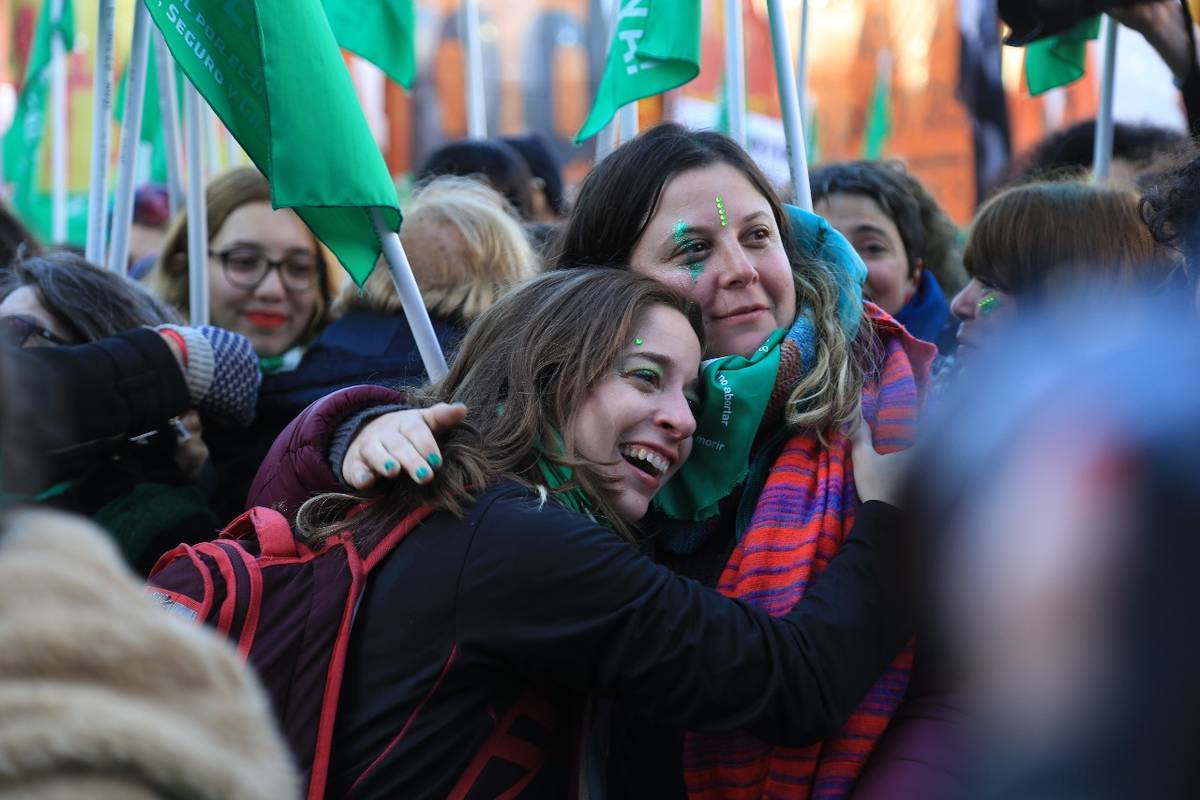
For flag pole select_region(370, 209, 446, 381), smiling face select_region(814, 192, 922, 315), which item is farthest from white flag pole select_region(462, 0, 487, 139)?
flag pole select_region(370, 209, 446, 381)

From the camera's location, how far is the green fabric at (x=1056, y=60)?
4.02m

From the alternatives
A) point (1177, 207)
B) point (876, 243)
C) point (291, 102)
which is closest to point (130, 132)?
point (291, 102)

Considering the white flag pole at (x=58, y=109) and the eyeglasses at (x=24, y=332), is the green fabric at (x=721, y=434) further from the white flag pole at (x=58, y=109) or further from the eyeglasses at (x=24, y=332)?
the white flag pole at (x=58, y=109)

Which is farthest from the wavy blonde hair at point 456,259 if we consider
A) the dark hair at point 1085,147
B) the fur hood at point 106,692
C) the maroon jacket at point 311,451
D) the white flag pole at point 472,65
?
the fur hood at point 106,692

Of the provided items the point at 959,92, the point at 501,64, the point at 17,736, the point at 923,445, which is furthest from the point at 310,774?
the point at 501,64

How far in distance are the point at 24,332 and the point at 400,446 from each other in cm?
118

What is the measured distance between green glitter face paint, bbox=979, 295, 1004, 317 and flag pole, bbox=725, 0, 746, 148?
27.5 inches

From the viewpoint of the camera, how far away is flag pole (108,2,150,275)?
3301mm

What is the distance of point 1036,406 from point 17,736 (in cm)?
71

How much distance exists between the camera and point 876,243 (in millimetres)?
3693

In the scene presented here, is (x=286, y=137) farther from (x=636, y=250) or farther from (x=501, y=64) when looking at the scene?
(x=501, y=64)

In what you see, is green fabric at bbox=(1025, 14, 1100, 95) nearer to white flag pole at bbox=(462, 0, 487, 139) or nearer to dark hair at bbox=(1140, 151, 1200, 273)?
dark hair at bbox=(1140, 151, 1200, 273)

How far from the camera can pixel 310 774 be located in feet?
5.65

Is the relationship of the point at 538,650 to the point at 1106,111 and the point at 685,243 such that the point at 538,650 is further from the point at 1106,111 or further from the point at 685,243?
the point at 1106,111
